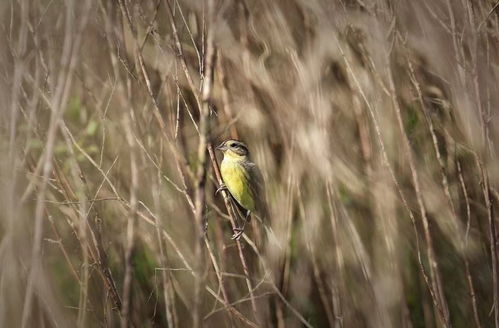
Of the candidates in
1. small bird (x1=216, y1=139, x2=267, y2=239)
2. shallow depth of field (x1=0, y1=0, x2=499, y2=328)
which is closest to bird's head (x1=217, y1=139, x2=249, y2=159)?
small bird (x1=216, y1=139, x2=267, y2=239)

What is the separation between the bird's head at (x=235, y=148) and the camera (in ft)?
6.25

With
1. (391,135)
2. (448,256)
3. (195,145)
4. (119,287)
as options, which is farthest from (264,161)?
(448,256)

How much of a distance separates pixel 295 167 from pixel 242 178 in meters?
0.48

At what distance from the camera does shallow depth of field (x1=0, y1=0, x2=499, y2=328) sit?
1.41 meters

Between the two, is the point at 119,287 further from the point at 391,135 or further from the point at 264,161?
the point at 391,135

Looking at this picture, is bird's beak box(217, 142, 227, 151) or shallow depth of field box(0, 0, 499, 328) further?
bird's beak box(217, 142, 227, 151)

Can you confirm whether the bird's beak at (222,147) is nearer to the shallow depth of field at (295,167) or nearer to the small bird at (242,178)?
the small bird at (242,178)

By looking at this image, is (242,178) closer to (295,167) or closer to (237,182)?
(237,182)

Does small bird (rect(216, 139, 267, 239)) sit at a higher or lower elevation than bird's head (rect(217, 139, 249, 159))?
lower

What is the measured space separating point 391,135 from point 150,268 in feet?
3.02

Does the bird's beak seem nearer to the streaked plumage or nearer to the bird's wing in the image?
the streaked plumage

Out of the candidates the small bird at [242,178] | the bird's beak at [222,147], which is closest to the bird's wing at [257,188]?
the small bird at [242,178]

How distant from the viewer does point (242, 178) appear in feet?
6.55

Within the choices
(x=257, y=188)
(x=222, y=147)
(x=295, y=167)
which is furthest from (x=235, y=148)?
(x=295, y=167)
